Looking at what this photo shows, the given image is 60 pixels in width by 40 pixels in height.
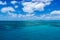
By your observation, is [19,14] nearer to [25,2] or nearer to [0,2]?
[25,2]

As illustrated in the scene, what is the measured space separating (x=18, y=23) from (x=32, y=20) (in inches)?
9.3

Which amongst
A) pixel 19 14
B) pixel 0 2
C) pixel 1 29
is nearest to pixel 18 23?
pixel 19 14

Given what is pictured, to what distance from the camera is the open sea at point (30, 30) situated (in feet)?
7.27

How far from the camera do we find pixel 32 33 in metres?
2.23

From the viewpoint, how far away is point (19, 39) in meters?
2.24

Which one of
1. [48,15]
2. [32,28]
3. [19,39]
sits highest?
[48,15]

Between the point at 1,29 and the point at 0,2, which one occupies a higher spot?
the point at 0,2

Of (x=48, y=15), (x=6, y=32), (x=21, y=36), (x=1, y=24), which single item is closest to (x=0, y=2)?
(x=1, y=24)

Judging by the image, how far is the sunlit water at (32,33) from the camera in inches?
87.2

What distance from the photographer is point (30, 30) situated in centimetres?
224

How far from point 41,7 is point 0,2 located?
2.23 feet

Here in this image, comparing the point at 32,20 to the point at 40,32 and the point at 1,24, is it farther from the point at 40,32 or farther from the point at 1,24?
the point at 1,24

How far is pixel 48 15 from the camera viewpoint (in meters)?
2.21

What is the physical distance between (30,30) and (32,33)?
0.06m
